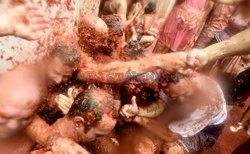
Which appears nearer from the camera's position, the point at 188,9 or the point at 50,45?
the point at 50,45

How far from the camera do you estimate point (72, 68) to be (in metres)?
2.75

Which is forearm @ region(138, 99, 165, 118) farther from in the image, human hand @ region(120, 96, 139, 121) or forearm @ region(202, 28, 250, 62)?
forearm @ region(202, 28, 250, 62)

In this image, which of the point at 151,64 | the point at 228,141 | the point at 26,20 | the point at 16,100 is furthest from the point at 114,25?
the point at 228,141

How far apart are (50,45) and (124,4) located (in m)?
1.54

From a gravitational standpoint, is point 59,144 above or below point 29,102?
below

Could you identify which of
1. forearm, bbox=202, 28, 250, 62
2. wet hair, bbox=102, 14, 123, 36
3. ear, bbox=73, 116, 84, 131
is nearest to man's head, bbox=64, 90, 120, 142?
ear, bbox=73, 116, 84, 131

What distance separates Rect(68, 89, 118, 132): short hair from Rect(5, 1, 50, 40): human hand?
0.88m

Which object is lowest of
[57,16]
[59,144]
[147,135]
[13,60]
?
[147,135]

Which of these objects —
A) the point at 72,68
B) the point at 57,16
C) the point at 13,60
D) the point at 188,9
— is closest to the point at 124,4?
the point at 188,9

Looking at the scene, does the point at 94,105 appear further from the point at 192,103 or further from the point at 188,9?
the point at 188,9

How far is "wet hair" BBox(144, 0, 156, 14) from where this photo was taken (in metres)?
4.39

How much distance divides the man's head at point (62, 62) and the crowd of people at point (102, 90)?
0.01 m

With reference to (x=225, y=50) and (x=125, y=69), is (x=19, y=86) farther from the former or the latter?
(x=225, y=50)

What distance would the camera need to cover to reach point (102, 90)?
2.64 meters
